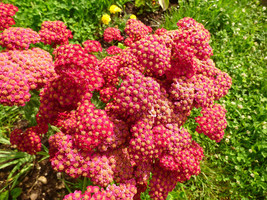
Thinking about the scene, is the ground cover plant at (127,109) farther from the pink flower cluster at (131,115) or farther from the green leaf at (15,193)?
the green leaf at (15,193)

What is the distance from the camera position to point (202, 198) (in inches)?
124

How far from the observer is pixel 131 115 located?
6.02 feet

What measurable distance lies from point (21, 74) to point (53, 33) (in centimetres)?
74

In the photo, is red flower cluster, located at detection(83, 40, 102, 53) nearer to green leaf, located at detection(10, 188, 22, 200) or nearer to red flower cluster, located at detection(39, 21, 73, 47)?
red flower cluster, located at detection(39, 21, 73, 47)

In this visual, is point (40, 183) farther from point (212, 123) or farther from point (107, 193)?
point (212, 123)

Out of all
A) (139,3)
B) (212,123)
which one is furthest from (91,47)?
(139,3)

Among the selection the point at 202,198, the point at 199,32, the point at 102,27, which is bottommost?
the point at 202,198

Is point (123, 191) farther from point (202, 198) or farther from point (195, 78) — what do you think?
point (202, 198)

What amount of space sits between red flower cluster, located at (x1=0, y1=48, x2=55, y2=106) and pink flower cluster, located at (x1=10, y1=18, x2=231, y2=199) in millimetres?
140

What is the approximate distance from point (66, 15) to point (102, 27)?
2.52 ft

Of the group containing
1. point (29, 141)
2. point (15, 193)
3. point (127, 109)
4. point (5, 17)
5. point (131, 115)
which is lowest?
point (15, 193)

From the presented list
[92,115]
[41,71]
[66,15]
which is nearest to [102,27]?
[66,15]

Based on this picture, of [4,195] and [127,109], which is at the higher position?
[127,109]

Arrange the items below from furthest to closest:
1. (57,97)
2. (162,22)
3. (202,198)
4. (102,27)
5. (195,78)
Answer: (162,22), (102,27), (202,198), (195,78), (57,97)
